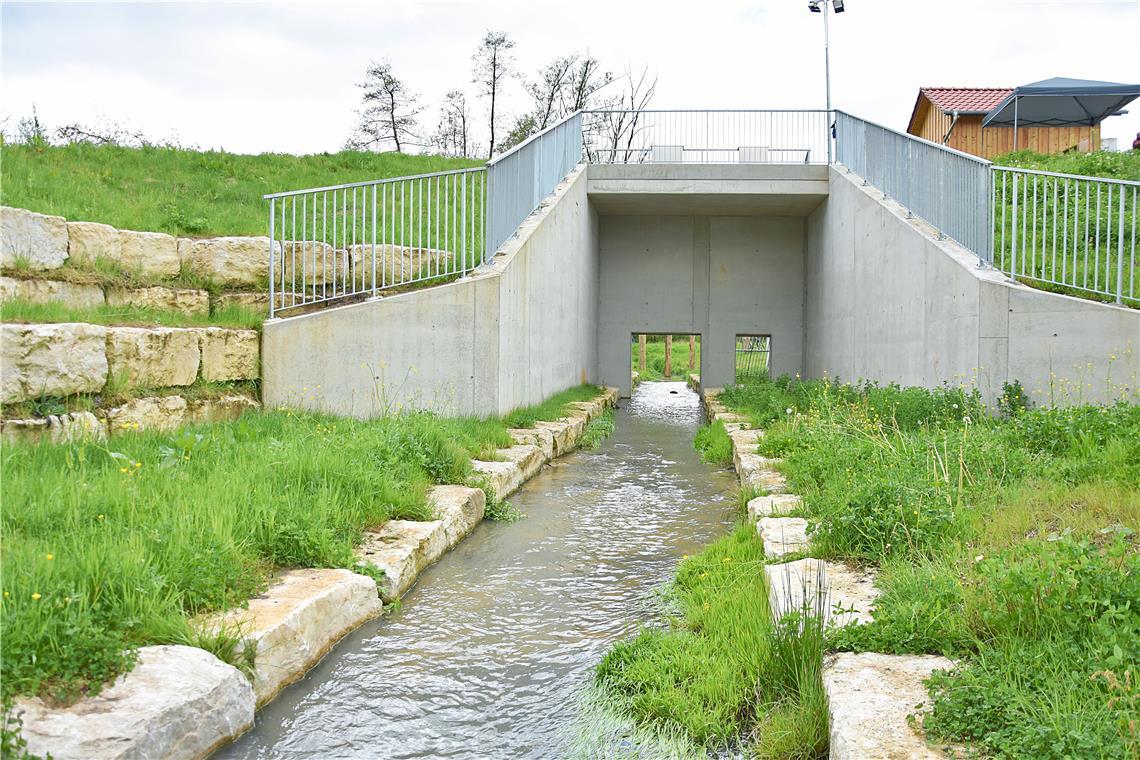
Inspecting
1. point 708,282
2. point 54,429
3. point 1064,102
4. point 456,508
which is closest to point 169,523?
point 456,508

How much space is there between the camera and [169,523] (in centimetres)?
385

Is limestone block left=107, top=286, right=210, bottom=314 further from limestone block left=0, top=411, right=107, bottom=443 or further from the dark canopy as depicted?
the dark canopy

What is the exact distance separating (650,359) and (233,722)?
39.8 metres

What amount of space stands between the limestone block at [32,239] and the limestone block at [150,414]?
5.72ft

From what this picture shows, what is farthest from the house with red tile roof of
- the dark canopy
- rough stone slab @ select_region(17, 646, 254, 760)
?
rough stone slab @ select_region(17, 646, 254, 760)

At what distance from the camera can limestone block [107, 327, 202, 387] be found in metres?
6.72

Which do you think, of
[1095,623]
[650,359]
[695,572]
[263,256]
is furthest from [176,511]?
→ [650,359]

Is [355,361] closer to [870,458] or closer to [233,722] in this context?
[870,458]

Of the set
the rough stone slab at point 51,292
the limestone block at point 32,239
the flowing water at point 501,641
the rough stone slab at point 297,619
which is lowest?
the flowing water at point 501,641

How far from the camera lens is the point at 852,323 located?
14695mm

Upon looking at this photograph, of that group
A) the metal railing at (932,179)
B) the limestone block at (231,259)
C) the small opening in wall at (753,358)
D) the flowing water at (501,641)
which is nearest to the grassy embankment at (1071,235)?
the metal railing at (932,179)

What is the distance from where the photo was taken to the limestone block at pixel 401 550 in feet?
15.5

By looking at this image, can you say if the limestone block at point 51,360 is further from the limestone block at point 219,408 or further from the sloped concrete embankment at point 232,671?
the sloped concrete embankment at point 232,671

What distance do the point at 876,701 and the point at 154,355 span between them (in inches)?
253
